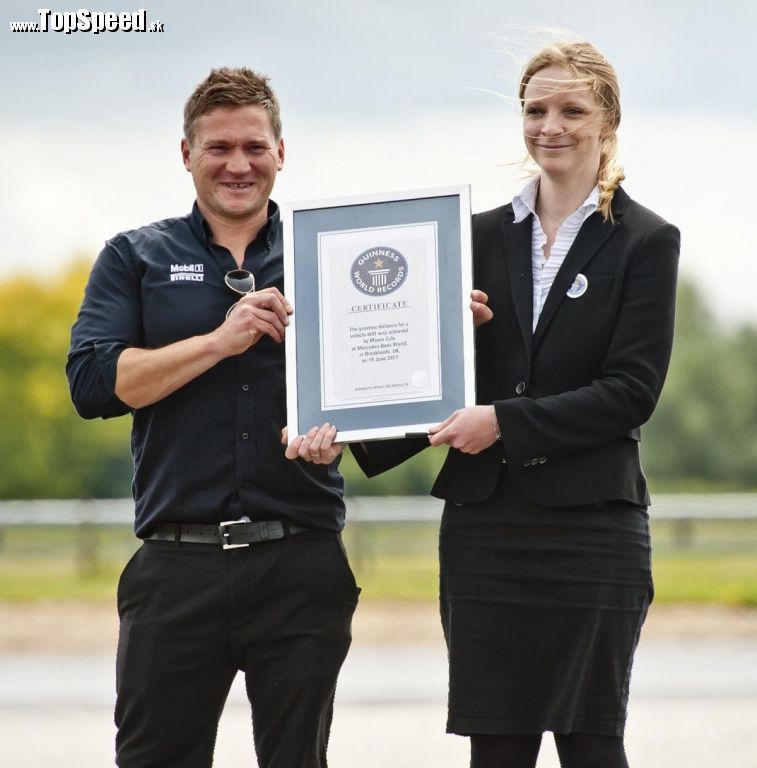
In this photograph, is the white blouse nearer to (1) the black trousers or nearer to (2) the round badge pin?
(2) the round badge pin

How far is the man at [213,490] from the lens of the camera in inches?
127

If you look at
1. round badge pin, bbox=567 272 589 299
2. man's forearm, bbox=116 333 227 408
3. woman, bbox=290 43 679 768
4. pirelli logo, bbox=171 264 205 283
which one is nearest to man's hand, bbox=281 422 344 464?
woman, bbox=290 43 679 768

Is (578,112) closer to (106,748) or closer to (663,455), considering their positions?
(106,748)

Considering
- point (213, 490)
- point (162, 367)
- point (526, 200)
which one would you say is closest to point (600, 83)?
point (526, 200)

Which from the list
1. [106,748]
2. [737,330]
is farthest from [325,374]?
[737,330]

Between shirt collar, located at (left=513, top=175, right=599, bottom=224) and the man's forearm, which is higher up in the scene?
shirt collar, located at (left=513, top=175, right=599, bottom=224)

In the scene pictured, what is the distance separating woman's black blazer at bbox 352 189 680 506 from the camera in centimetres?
304

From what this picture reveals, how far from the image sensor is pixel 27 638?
10359mm

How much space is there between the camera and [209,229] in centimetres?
342

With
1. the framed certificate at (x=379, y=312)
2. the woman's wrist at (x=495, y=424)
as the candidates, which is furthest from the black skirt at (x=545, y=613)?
the framed certificate at (x=379, y=312)

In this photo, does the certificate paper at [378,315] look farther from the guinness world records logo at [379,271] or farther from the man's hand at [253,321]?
the man's hand at [253,321]

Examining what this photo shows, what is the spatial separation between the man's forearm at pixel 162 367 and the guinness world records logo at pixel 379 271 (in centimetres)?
36

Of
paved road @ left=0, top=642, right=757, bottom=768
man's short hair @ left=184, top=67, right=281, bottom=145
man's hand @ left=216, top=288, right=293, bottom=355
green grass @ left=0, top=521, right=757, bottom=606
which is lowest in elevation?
green grass @ left=0, top=521, right=757, bottom=606

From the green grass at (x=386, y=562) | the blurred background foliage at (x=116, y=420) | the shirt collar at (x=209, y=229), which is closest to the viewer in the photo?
the shirt collar at (x=209, y=229)
